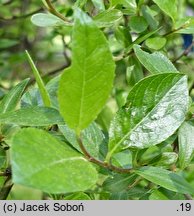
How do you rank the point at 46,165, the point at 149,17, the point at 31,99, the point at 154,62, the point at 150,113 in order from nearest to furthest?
the point at 46,165 → the point at 150,113 → the point at 154,62 → the point at 31,99 → the point at 149,17

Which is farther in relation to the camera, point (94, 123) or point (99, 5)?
point (99, 5)

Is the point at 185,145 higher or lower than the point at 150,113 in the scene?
lower

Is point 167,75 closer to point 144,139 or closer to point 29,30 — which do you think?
point 144,139

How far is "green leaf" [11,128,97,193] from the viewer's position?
508 millimetres

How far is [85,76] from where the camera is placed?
22.2 inches

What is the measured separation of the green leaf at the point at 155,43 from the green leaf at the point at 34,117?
A: 311mm

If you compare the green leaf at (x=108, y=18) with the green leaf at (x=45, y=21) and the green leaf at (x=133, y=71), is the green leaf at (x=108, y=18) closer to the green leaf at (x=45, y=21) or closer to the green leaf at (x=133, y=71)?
the green leaf at (x=45, y=21)

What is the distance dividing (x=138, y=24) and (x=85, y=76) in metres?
0.43

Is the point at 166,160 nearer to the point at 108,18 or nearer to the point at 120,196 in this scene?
the point at 120,196

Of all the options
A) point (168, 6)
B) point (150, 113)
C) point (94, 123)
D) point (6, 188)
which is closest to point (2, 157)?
point (6, 188)

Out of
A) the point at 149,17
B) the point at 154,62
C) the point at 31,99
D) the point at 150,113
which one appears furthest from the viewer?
the point at 149,17

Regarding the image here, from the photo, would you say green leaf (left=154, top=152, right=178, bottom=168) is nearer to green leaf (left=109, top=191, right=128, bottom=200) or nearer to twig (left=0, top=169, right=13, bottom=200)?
green leaf (left=109, top=191, right=128, bottom=200)

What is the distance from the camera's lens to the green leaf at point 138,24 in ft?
3.16

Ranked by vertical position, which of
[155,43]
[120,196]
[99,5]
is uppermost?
[99,5]
